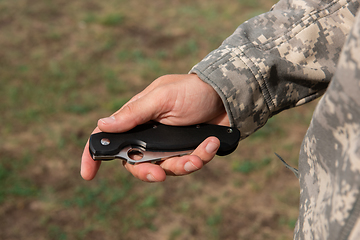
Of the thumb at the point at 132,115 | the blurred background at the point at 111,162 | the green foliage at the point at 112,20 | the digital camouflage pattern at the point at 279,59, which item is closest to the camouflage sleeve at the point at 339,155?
the digital camouflage pattern at the point at 279,59

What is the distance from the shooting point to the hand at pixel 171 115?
1461 millimetres

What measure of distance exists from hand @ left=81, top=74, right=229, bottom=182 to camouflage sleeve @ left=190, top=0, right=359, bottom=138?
157 mm

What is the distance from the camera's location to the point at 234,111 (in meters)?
1.50

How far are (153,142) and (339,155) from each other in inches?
31.6

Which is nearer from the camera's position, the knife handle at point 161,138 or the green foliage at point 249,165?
the knife handle at point 161,138

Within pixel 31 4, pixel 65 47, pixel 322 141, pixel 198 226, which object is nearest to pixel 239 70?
pixel 322 141

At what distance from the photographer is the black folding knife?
1.43 m

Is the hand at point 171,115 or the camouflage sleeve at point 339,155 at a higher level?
the camouflage sleeve at point 339,155

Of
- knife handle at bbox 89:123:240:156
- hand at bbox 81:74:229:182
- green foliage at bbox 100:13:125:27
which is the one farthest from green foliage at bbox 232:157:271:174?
green foliage at bbox 100:13:125:27

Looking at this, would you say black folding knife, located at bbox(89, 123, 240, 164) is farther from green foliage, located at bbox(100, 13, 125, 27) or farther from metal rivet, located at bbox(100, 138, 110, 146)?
green foliage, located at bbox(100, 13, 125, 27)

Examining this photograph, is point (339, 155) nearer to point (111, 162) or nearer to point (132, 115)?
point (132, 115)

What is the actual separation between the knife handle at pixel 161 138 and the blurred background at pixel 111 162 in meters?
1.27

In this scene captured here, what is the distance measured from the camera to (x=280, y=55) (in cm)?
147

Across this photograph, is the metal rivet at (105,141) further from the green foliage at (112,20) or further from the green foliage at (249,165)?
the green foliage at (112,20)
